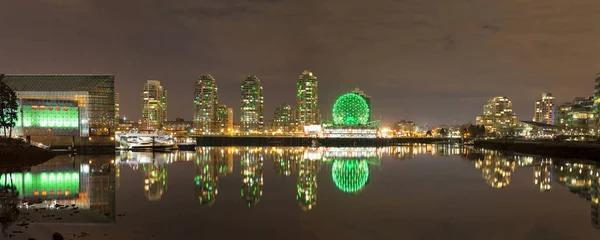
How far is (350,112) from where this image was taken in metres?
184

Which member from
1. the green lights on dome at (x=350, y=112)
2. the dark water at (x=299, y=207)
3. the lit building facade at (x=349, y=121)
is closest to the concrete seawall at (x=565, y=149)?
the dark water at (x=299, y=207)

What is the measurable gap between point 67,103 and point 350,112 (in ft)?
374

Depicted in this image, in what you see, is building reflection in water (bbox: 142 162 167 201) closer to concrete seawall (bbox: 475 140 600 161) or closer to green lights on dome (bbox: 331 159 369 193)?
green lights on dome (bbox: 331 159 369 193)

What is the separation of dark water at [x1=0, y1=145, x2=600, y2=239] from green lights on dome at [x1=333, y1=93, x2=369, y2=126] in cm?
13636

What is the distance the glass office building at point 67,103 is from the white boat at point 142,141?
4.96 m

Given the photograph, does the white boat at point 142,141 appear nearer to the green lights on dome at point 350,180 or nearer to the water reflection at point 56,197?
the water reflection at point 56,197

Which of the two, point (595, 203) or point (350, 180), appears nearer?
point (595, 203)

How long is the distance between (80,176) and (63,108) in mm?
62092

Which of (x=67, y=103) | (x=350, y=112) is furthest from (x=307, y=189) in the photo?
(x=350, y=112)

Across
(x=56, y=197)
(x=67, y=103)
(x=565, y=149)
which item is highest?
(x=67, y=103)

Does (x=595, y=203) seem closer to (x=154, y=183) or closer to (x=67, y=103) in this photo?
(x=154, y=183)

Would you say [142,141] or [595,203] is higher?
[142,141]

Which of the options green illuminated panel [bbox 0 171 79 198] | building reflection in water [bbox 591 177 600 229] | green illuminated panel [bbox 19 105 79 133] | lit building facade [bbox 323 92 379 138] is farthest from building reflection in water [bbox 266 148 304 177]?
lit building facade [bbox 323 92 379 138]

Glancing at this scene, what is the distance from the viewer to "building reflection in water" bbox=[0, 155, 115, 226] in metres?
26.1
